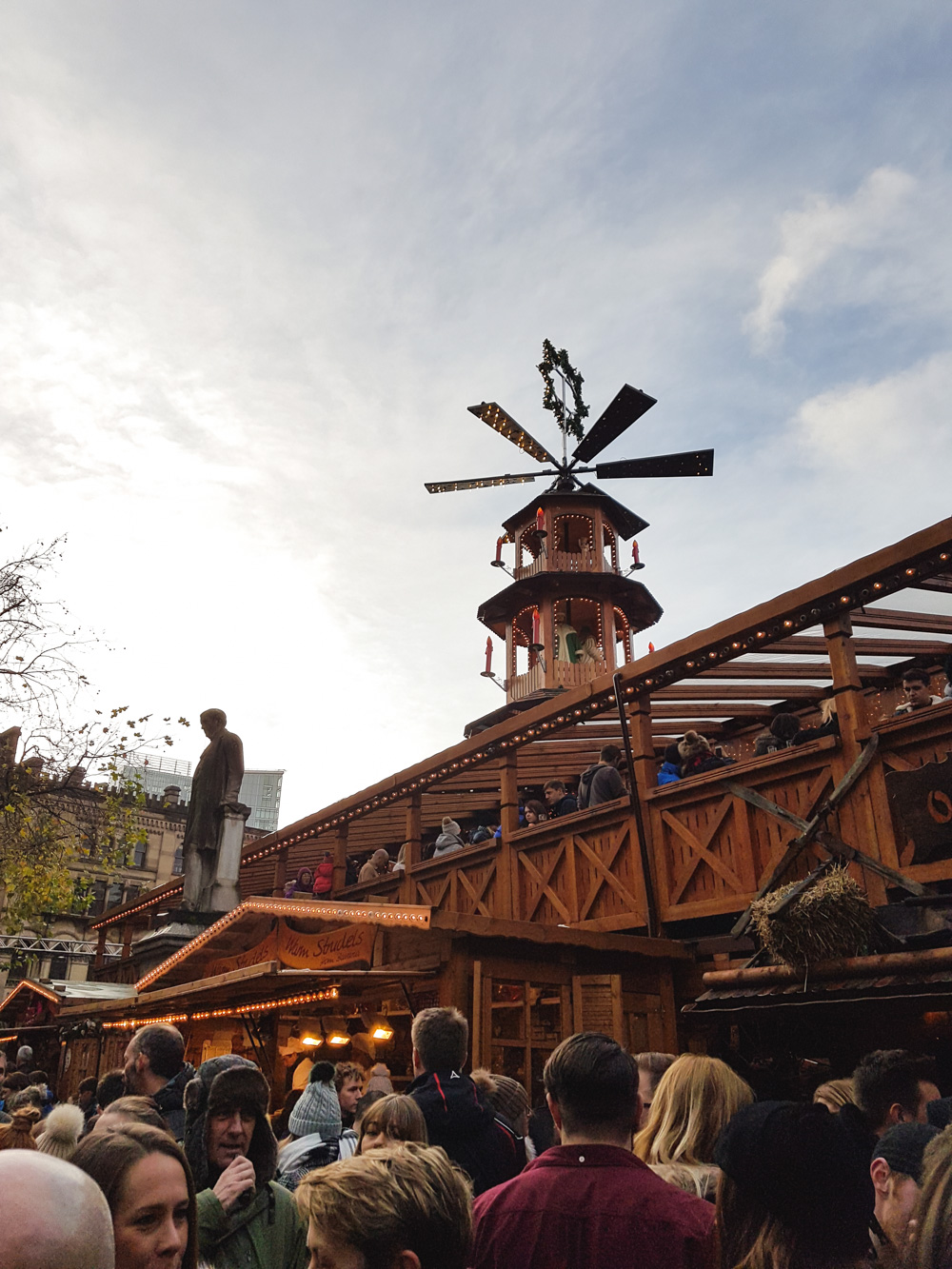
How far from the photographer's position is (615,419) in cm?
2669

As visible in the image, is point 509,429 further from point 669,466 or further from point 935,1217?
point 935,1217

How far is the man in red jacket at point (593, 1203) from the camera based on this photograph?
2.51m

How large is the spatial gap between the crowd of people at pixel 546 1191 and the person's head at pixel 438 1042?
521mm

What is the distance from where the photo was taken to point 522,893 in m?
11.9

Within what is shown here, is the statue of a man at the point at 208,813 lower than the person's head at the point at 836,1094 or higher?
higher

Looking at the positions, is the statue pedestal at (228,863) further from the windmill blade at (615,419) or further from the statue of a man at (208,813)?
the windmill blade at (615,419)

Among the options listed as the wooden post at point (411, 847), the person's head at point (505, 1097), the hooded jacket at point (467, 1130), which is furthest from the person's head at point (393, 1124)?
the wooden post at point (411, 847)

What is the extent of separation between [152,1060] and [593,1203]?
10.4 ft

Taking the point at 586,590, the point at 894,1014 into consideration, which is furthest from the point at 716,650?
the point at 586,590

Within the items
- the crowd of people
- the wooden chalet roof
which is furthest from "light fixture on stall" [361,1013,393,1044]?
the crowd of people

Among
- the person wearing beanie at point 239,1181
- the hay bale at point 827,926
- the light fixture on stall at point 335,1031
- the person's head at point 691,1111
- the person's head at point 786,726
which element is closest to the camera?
the person wearing beanie at point 239,1181

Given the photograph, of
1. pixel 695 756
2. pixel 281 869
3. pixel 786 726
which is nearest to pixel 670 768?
pixel 695 756

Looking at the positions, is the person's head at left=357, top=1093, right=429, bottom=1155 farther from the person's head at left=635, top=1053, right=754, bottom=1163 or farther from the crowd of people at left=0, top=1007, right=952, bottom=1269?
the person's head at left=635, top=1053, right=754, bottom=1163

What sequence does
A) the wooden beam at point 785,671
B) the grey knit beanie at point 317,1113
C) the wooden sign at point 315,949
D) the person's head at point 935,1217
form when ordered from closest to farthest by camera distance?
1. the person's head at point 935,1217
2. the grey knit beanie at point 317,1113
3. the wooden sign at point 315,949
4. the wooden beam at point 785,671
